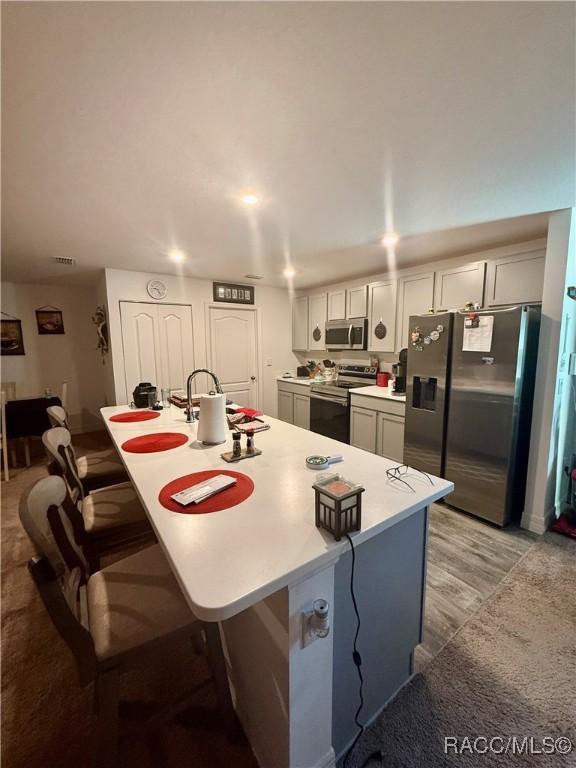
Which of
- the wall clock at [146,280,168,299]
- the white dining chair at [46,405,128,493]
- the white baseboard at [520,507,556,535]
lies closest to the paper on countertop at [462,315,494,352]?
the white baseboard at [520,507,556,535]

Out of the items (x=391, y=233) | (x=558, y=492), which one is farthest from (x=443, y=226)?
(x=558, y=492)

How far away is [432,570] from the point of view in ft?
6.31

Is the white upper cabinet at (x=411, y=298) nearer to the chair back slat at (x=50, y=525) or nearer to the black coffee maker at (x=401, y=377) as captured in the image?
the black coffee maker at (x=401, y=377)

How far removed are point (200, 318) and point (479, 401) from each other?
3464 mm

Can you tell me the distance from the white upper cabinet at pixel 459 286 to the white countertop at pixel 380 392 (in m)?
0.96

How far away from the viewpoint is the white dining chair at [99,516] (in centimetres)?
143

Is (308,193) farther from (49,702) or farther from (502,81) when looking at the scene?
(49,702)

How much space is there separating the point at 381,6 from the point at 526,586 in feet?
8.63

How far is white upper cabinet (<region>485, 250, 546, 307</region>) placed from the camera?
2.43 metres

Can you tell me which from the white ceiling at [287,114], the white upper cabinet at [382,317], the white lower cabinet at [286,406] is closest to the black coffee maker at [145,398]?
the white ceiling at [287,114]

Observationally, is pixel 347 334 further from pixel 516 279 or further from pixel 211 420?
pixel 211 420

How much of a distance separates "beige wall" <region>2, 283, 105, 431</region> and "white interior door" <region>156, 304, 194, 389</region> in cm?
129

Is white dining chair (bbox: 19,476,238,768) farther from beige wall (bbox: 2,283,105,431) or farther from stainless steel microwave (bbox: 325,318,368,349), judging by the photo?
beige wall (bbox: 2,283,105,431)

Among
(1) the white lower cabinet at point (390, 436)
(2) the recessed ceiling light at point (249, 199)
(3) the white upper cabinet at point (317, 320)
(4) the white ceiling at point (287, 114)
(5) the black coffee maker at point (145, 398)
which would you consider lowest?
(1) the white lower cabinet at point (390, 436)
